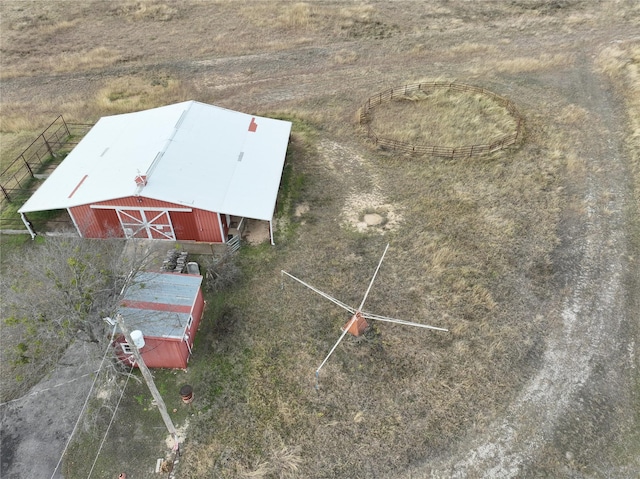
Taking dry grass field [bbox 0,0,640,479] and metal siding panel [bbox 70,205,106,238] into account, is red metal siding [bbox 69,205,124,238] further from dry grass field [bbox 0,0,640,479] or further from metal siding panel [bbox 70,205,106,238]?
dry grass field [bbox 0,0,640,479]

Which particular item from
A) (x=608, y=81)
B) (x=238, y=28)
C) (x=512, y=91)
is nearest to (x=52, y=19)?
(x=238, y=28)

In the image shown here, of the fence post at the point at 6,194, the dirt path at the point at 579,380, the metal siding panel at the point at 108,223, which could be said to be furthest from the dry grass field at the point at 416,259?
the metal siding panel at the point at 108,223

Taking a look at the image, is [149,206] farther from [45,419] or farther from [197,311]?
[45,419]

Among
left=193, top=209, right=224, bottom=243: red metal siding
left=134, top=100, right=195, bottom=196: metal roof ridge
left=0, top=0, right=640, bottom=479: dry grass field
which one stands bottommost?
left=0, top=0, right=640, bottom=479: dry grass field

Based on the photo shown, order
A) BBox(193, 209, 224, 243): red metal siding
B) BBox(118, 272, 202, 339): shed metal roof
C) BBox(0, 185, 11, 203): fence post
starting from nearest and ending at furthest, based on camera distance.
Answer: BBox(118, 272, 202, 339): shed metal roof < BBox(193, 209, 224, 243): red metal siding < BBox(0, 185, 11, 203): fence post

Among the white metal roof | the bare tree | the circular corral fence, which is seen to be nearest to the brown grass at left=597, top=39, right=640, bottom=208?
the circular corral fence

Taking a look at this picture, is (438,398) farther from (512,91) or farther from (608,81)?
(608,81)
